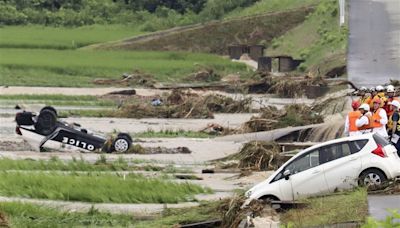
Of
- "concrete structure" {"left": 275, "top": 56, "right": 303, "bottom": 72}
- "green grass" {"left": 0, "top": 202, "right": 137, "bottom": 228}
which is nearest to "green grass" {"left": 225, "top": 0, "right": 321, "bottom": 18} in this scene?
"concrete structure" {"left": 275, "top": 56, "right": 303, "bottom": 72}

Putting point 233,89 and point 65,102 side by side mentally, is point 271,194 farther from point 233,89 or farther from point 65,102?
point 233,89

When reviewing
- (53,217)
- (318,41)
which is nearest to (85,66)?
(318,41)

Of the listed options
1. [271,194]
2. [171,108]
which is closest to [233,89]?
[171,108]

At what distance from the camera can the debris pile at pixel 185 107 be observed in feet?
133

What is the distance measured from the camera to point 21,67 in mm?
56844

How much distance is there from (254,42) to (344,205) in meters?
57.0

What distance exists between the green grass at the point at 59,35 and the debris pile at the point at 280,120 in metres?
37.0

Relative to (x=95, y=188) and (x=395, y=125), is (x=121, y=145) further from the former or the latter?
(x=395, y=125)

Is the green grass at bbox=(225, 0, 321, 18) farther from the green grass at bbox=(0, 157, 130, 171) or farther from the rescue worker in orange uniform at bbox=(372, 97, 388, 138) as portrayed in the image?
the rescue worker in orange uniform at bbox=(372, 97, 388, 138)

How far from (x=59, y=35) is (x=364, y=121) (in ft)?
190

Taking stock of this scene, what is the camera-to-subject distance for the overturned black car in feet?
93.5

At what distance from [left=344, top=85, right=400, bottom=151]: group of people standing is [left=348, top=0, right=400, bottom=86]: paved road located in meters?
20.9

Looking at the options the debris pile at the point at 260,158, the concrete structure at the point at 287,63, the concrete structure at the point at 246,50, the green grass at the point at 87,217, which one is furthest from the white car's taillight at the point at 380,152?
the concrete structure at the point at 246,50

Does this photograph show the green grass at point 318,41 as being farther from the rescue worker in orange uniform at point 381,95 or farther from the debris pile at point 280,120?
the rescue worker in orange uniform at point 381,95
